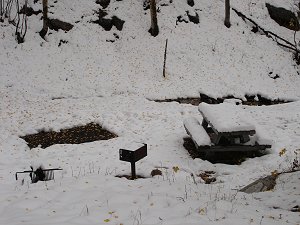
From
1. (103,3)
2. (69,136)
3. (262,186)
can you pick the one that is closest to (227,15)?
(103,3)

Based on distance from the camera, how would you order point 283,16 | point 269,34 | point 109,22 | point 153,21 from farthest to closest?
point 283,16 → point 269,34 → point 109,22 → point 153,21

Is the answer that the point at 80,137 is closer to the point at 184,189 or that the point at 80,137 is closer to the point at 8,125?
the point at 8,125

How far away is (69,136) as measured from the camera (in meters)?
11.5

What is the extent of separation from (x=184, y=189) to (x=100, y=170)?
2864 millimetres

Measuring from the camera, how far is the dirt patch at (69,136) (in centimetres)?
1108

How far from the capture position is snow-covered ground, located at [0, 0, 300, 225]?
5.67 m

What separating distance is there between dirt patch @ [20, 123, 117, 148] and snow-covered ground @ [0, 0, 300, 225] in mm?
328

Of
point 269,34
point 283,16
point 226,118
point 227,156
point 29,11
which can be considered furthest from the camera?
point 283,16

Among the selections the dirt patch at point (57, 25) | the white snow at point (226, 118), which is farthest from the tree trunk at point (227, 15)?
the white snow at point (226, 118)

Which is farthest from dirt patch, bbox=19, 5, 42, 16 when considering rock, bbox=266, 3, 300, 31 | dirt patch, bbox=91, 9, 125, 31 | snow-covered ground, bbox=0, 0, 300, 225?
rock, bbox=266, 3, 300, 31

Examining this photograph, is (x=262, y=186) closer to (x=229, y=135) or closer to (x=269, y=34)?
(x=229, y=135)

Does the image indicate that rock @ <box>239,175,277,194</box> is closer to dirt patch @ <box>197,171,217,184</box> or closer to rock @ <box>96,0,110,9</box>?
dirt patch @ <box>197,171,217,184</box>

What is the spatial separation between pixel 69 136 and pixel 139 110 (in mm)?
3248

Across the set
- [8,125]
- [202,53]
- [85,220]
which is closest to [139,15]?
[202,53]
